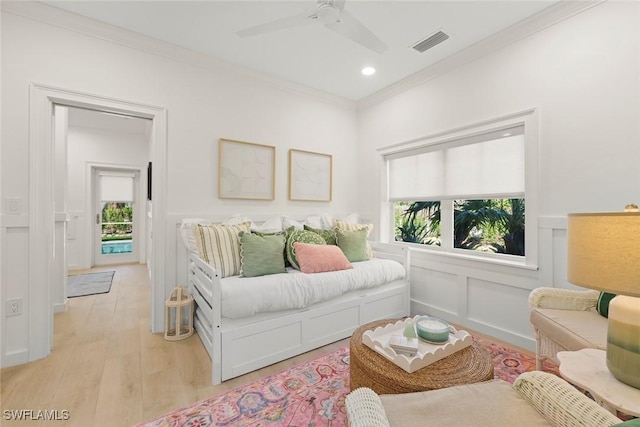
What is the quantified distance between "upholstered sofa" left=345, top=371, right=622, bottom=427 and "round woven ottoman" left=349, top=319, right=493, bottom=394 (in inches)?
8.6

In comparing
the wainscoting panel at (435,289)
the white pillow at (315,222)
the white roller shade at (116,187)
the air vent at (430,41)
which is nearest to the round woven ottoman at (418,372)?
the wainscoting panel at (435,289)

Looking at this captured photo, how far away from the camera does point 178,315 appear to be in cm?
238

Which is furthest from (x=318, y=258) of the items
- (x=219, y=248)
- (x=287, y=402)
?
(x=287, y=402)

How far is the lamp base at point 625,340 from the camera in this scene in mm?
Answer: 927

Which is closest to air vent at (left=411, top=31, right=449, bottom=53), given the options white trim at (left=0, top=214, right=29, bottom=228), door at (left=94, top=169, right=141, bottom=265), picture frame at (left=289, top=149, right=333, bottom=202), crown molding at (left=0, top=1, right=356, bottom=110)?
Result: crown molding at (left=0, top=1, right=356, bottom=110)

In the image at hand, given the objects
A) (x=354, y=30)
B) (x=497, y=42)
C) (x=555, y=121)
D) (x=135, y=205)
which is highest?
(x=497, y=42)

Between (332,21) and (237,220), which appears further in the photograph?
(237,220)

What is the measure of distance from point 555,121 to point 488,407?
2.20 m

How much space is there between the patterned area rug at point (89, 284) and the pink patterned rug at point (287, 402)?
3.08 meters

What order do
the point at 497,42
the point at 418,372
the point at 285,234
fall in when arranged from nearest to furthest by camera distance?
the point at 418,372
the point at 497,42
the point at 285,234

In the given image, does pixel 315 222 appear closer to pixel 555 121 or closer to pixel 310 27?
pixel 310 27

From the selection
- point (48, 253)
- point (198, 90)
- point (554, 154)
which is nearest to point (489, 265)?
point (554, 154)

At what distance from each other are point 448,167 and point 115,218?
6.26m

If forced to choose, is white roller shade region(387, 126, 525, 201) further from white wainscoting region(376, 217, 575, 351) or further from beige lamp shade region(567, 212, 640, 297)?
beige lamp shade region(567, 212, 640, 297)
